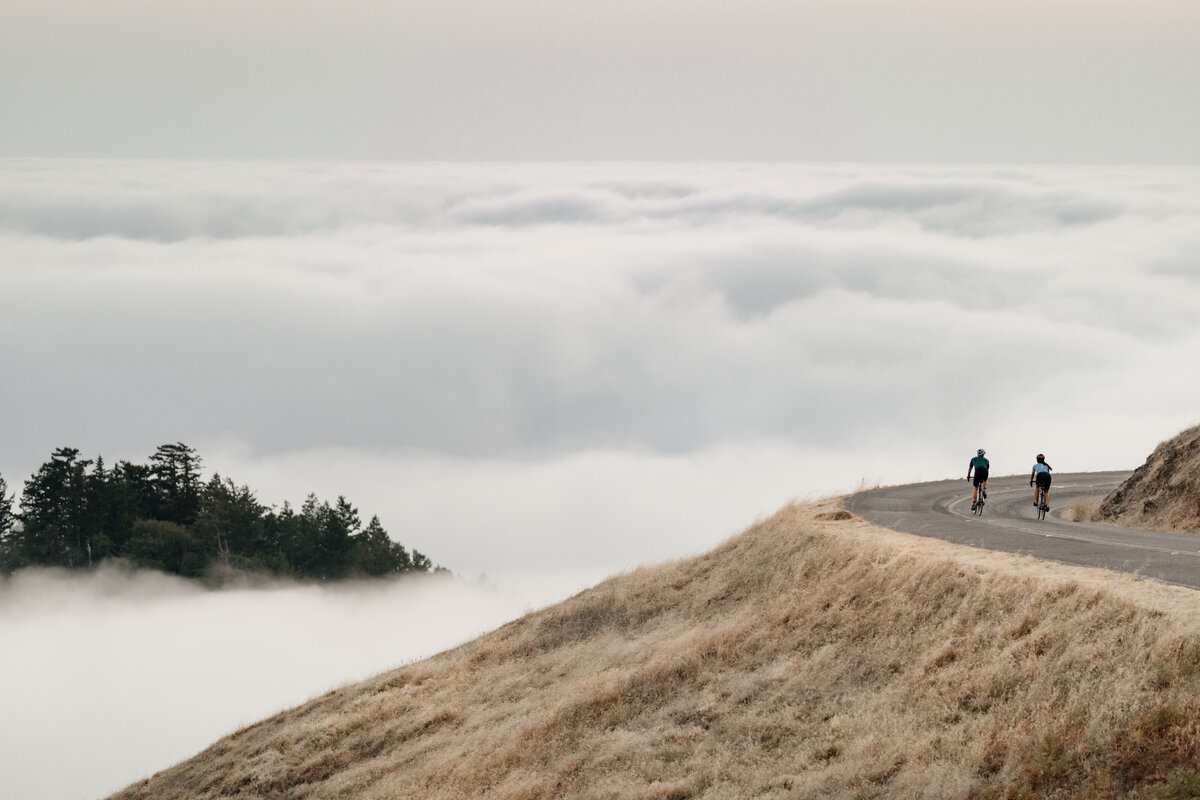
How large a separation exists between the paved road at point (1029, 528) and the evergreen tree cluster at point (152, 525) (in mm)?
73684

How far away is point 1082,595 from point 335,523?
9462cm

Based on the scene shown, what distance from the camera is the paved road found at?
707 inches

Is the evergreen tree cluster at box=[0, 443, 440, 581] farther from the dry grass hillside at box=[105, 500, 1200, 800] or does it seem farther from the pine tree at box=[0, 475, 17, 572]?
the dry grass hillside at box=[105, 500, 1200, 800]

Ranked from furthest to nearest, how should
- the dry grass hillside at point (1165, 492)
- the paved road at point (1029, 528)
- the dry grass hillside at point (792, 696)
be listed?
1. the dry grass hillside at point (1165, 492)
2. the paved road at point (1029, 528)
3. the dry grass hillside at point (792, 696)

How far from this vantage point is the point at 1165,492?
27109 millimetres

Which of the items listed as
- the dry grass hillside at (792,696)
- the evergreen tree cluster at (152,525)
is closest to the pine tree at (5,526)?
the evergreen tree cluster at (152,525)

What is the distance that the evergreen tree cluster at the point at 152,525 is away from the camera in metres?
91.8

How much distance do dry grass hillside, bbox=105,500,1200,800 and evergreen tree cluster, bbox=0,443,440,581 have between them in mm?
72374

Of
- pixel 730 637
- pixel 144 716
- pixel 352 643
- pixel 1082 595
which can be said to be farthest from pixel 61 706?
pixel 1082 595

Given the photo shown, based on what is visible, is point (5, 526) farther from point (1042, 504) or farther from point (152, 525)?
point (1042, 504)

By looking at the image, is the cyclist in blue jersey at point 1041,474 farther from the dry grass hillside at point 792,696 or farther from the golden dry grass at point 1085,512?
the dry grass hillside at point 792,696

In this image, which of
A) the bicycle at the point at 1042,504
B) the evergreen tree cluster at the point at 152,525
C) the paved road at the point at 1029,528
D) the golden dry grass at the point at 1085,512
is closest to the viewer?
the paved road at the point at 1029,528

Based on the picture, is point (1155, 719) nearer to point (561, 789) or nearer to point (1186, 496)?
point (561, 789)

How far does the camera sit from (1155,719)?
10.8 meters
